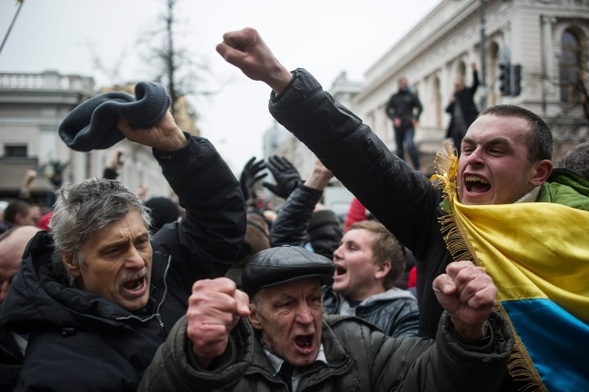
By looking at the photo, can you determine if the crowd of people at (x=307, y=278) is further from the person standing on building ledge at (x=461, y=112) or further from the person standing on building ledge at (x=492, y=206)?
the person standing on building ledge at (x=461, y=112)

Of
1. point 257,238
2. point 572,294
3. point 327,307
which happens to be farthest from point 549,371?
point 257,238

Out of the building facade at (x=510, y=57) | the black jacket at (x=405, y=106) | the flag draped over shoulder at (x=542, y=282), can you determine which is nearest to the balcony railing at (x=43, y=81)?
the building facade at (x=510, y=57)

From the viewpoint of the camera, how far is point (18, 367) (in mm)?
2453

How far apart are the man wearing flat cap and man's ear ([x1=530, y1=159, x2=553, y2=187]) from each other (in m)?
0.75

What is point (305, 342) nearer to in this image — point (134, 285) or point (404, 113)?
point (134, 285)

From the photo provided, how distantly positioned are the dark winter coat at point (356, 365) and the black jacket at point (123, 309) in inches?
15.5

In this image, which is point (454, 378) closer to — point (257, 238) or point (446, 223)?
point (446, 223)

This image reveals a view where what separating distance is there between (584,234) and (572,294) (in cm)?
21

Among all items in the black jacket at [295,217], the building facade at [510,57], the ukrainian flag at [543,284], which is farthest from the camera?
the building facade at [510,57]

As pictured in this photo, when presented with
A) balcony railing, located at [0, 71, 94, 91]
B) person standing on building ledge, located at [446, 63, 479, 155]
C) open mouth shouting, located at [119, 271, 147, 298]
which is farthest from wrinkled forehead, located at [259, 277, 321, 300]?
balcony railing, located at [0, 71, 94, 91]

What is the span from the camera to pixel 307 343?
7.29ft

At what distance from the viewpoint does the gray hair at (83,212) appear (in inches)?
88.4

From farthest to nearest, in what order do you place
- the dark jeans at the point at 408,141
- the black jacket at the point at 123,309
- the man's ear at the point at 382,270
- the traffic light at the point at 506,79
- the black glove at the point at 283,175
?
the traffic light at the point at 506,79
the dark jeans at the point at 408,141
the black glove at the point at 283,175
the man's ear at the point at 382,270
the black jacket at the point at 123,309

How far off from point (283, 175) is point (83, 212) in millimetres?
2930
